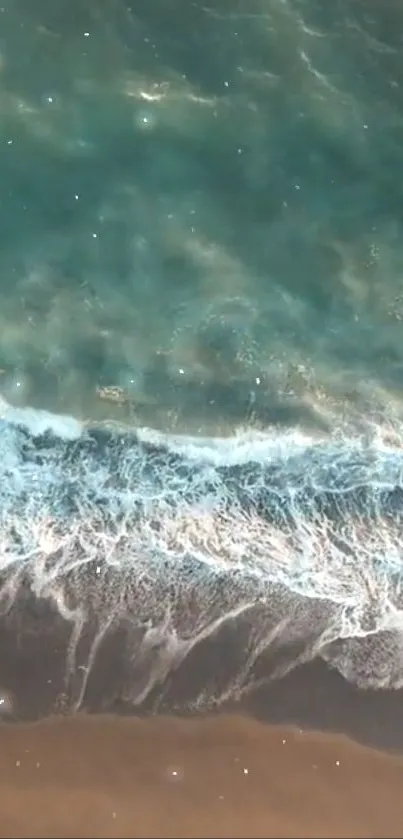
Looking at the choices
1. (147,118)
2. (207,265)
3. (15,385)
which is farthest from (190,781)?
(147,118)

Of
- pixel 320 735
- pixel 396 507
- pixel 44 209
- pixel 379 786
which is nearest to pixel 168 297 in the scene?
pixel 44 209

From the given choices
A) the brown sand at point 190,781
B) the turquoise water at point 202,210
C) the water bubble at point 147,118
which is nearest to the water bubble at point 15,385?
the turquoise water at point 202,210

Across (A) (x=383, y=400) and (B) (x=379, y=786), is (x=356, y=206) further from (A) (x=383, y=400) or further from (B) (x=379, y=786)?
(B) (x=379, y=786)

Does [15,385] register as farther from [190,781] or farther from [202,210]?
[190,781]

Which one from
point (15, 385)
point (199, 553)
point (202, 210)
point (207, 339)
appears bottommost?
point (199, 553)

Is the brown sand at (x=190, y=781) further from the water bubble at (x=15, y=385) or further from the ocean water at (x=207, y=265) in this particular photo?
the water bubble at (x=15, y=385)

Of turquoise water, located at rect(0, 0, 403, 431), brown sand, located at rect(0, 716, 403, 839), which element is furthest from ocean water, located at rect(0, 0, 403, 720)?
brown sand, located at rect(0, 716, 403, 839)
